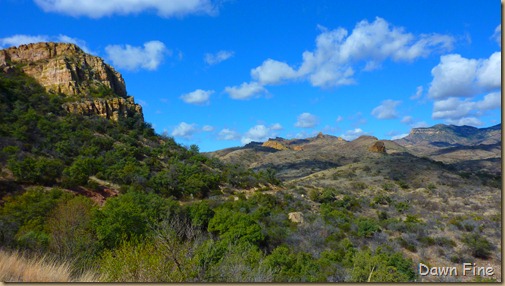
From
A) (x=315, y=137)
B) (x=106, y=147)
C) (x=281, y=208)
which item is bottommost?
(x=281, y=208)

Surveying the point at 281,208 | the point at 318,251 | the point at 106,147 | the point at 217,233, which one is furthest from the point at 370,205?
the point at 106,147

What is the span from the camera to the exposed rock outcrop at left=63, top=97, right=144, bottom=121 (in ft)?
142

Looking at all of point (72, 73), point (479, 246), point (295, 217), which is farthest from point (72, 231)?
point (72, 73)

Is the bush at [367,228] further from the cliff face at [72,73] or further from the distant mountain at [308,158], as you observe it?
the distant mountain at [308,158]

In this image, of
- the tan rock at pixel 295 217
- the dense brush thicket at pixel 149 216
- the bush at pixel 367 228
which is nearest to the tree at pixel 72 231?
the dense brush thicket at pixel 149 216

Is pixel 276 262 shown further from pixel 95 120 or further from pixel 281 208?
pixel 95 120

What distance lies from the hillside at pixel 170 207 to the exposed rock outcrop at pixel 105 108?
0.62 ft

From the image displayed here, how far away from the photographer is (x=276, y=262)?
17.3m

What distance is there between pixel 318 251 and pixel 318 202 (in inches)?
691

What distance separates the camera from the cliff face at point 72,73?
45.9m

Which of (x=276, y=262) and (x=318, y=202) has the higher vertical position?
(x=318, y=202)

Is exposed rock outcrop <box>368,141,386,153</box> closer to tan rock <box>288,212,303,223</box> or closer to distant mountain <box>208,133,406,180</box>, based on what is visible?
distant mountain <box>208,133,406,180</box>

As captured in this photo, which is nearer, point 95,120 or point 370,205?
point 370,205

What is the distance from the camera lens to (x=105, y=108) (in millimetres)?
45688
